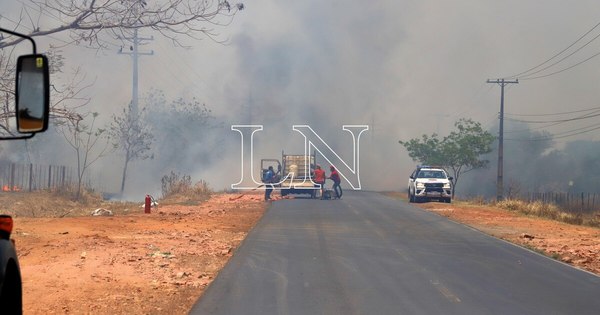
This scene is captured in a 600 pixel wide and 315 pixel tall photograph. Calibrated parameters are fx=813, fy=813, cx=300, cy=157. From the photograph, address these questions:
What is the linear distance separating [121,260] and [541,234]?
13.3m

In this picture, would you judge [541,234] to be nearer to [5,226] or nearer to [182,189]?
[5,226]

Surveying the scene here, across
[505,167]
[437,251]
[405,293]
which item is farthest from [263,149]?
[405,293]

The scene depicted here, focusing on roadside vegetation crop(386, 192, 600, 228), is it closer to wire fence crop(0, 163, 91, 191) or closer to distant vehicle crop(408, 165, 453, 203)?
distant vehicle crop(408, 165, 453, 203)

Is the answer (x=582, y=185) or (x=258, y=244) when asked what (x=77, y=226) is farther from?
(x=582, y=185)

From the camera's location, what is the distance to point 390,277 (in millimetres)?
13406

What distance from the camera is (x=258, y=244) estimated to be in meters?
18.6

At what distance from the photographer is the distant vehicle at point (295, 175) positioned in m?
43.5

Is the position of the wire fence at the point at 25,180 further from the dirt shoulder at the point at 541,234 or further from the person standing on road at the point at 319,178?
the dirt shoulder at the point at 541,234

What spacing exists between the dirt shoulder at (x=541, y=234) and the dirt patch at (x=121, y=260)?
723cm

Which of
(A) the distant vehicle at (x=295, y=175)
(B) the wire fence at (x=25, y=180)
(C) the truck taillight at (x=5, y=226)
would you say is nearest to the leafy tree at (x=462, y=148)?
(A) the distant vehicle at (x=295, y=175)

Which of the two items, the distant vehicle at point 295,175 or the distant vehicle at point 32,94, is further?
the distant vehicle at point 295,175

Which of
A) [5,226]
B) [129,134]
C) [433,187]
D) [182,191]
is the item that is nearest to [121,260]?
[5,226]

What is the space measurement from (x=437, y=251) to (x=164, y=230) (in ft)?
25.5

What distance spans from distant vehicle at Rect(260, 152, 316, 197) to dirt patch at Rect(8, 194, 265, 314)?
17076 millimetres
